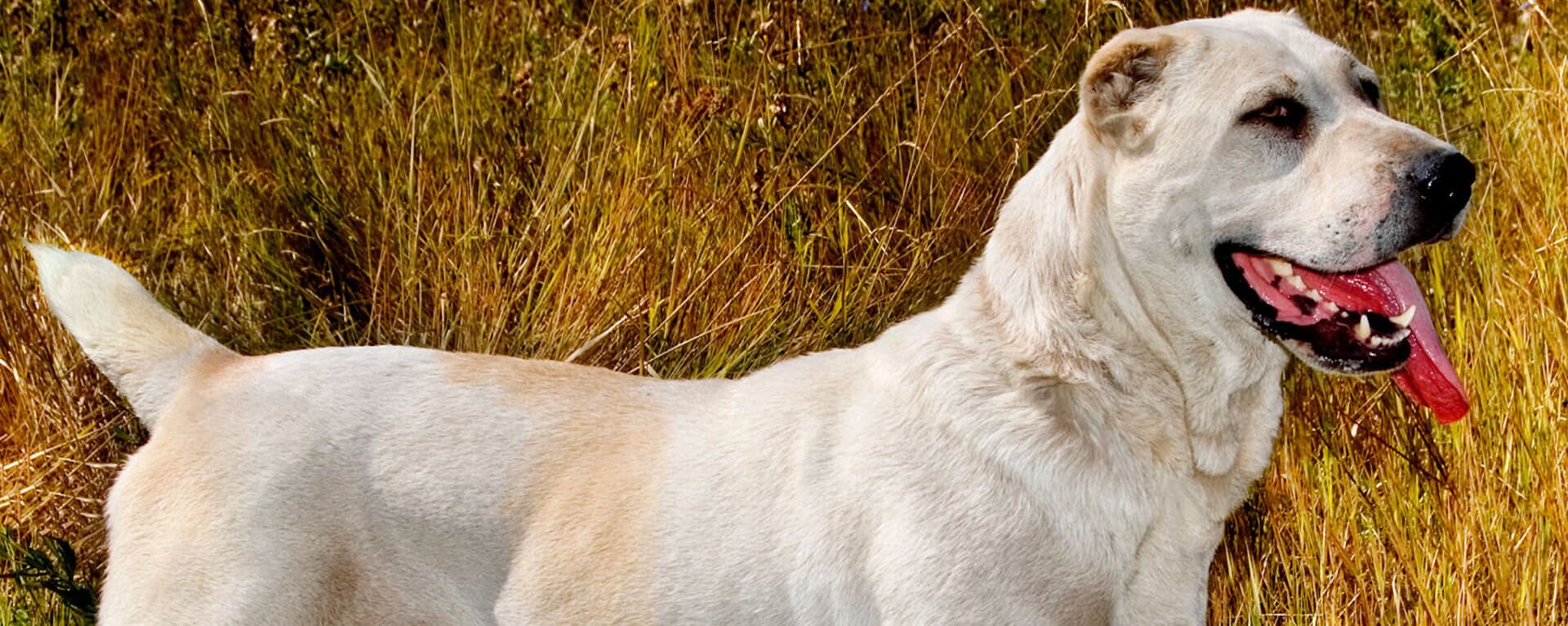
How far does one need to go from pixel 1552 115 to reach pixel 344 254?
3.61 m

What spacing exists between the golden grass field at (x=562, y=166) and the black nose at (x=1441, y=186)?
148cm

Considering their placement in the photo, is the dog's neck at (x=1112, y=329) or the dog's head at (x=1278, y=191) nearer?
the dog's head at (x=1278, y=191)

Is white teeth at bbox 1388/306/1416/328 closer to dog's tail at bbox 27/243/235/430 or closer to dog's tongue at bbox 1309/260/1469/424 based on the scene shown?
dog's tongue at bbox 1309/260/1469/424

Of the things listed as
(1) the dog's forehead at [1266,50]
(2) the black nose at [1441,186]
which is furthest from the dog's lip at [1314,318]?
(1) the dog's forehead at [1266,50]

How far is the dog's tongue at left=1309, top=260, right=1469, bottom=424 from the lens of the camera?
318cm

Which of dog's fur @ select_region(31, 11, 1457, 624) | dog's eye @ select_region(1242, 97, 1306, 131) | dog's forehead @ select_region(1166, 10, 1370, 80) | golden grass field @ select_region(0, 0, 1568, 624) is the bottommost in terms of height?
golden grass field @ select_region(0, 0, 1568, 624)

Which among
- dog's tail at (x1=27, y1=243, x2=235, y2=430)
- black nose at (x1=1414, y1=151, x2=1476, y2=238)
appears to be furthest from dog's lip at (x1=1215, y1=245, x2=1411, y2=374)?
dog's tail at (x1=27, y1=243, x2=235, y2=430)

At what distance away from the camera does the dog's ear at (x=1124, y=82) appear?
323 cm

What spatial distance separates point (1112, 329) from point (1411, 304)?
22.9 inches

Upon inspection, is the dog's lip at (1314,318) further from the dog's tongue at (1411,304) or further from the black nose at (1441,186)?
the black nose at (1441,186)

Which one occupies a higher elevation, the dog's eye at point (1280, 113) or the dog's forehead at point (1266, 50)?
the dog's forehead at point (1266, 50)

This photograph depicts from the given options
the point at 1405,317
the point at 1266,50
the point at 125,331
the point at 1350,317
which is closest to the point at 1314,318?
the point at 1350,317

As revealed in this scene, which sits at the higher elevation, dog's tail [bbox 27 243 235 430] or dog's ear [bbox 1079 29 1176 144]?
dog's ear [bbox 1079 29 1176 144]

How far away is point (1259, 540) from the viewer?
4.37 m
